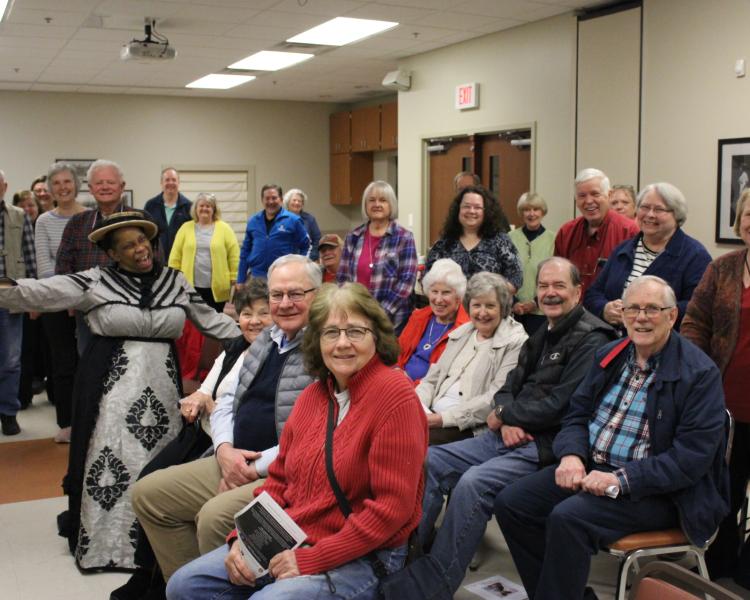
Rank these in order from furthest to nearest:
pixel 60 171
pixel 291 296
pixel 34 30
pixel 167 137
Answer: pixel 167 137 < pixel 34 30 < pixel 60 171 < pixel 291 296

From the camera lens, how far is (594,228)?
13.4ft

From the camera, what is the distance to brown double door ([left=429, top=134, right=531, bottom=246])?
7.06 metres

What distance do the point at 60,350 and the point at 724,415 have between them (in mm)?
3875

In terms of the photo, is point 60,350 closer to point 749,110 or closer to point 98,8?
point 98,8

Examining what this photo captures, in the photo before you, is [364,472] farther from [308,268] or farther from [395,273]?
[395,273]

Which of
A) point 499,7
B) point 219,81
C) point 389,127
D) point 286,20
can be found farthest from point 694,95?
point 219,81

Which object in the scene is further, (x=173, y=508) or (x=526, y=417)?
(x=526, y=417)

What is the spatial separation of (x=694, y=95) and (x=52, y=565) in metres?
4.65

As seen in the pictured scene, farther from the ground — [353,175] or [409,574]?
[353,175]

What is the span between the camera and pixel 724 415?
2383 mm

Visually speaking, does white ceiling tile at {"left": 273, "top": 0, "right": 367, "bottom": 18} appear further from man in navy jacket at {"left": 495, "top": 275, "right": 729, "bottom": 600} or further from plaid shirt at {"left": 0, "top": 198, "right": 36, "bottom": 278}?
man in navy jacket at {"left": 495, "top": 275, "right": 729, "bottom": 600}

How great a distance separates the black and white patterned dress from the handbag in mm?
1352

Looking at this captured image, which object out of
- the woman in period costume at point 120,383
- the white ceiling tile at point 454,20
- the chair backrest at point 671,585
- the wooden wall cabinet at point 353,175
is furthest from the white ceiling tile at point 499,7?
the wooden wall cabinet at point 353,175

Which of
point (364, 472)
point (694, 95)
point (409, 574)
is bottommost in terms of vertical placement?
point (409, 574)
